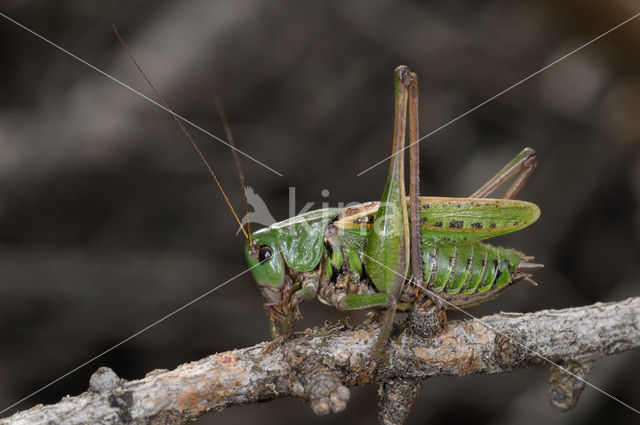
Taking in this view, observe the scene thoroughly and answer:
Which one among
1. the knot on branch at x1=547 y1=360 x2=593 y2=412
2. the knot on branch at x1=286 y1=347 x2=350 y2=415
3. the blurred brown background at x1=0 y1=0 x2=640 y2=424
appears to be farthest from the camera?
the blurred brown background at x1=0 y1=0 x2=640 y2=424

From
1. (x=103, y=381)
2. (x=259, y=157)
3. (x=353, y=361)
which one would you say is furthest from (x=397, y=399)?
(x=259, y=157)

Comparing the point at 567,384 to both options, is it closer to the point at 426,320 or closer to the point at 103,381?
the point at 426,320

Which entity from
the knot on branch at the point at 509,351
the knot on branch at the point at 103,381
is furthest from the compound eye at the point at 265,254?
the knot on branch at the point at 509,351

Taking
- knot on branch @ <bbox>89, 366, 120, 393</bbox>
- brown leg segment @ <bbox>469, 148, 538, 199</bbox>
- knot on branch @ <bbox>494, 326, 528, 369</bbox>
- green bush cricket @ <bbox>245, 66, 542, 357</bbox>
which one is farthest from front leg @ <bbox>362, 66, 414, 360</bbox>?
knot on branch @ <bbox>89, 366, 120, 393</bbox>

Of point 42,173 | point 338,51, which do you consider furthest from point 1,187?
point 338,51

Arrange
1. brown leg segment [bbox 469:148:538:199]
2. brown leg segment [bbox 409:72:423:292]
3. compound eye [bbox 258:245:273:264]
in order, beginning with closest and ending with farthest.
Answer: brown leg segment [bbox 409:72:423:292]
compound eye [bbox 258:245:273:264]
brown leg segment [bbox 469:148:538:199]

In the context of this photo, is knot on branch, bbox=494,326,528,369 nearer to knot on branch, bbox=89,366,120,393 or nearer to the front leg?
the front leg

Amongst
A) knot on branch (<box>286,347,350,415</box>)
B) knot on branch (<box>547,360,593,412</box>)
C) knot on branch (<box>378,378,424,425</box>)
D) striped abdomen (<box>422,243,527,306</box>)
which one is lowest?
knot on branch (<box>547,360,593,412</box>)

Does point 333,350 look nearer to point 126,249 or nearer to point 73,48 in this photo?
point 126,249
